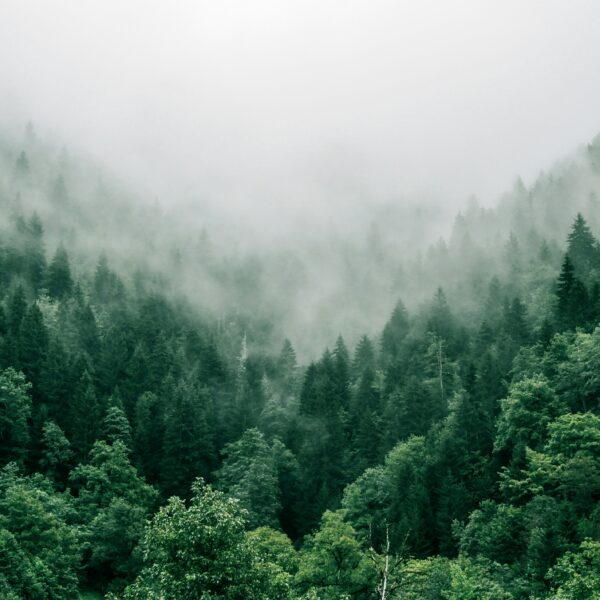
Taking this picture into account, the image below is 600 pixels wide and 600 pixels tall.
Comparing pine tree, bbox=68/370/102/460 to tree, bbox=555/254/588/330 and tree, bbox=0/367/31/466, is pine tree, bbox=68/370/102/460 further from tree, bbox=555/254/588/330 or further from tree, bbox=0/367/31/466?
tree, bbox=555/254/588/330

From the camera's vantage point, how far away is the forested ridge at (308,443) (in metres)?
52.0

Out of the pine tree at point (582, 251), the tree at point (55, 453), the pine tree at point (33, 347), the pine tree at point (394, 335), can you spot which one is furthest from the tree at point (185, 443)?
the pine tree at point (582, 251)

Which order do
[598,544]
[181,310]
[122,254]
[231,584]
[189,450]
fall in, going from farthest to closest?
[122,254]
[181,310]
[189,450]
[598,544]
[231,584]

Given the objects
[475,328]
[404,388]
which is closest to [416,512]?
[404,388]

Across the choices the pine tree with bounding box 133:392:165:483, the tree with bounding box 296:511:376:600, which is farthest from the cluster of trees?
the pine tree with bounding box 133:392:165:483

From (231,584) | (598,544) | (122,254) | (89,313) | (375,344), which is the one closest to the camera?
(231,584)

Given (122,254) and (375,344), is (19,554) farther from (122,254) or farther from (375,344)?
(122,254)

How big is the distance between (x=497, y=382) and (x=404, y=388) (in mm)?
20817

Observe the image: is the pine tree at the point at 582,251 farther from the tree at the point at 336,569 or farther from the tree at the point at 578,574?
the tree at the point at 578,574

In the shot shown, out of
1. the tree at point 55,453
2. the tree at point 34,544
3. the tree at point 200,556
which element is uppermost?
the tree at point 55,453

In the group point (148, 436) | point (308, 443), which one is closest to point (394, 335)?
point (308, 443)

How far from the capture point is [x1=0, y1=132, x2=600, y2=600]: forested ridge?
5197 centimetres

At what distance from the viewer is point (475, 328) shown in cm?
13575

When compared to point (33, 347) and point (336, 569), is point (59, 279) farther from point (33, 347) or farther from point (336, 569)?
point (336, 569)
